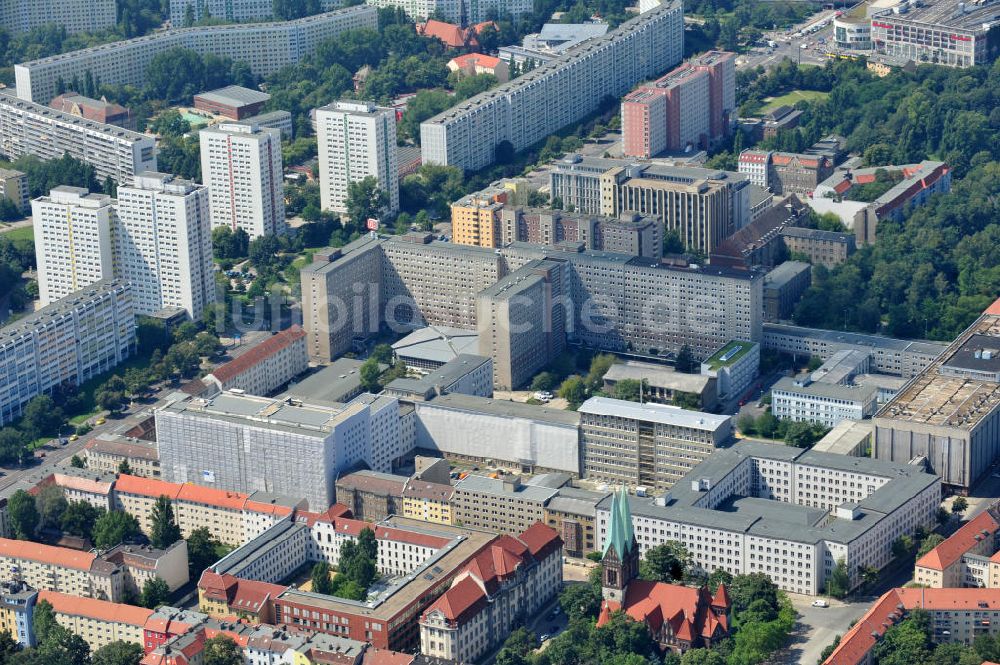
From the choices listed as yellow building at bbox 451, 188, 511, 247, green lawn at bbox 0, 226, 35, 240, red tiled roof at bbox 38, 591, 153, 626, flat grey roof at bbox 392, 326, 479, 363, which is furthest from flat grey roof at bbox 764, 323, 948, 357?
green lawn at bbox 0, 226, 35, 240

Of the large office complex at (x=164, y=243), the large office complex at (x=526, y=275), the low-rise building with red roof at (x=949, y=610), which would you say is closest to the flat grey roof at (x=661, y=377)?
the large office complex at (x=526, y=275)

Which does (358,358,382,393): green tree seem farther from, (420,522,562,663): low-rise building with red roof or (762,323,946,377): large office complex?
(420,522,562,663): low-rise building with red roof

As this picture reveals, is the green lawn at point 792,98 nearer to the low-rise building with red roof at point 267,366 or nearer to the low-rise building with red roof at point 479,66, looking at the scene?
the low-rise building with red roof at point 479,66

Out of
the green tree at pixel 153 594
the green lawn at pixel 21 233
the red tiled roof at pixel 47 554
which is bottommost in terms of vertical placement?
the green tree at pixel 153 594

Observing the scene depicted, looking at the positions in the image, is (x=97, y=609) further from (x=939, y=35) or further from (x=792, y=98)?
(x=939, y=35)

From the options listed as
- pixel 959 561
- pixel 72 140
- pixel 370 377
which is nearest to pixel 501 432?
pixel 370 377

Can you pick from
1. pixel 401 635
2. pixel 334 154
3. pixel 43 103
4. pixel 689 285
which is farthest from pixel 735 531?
pixel 43 103
